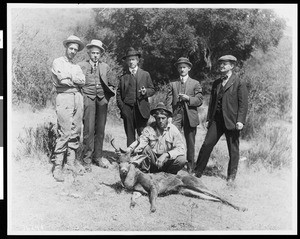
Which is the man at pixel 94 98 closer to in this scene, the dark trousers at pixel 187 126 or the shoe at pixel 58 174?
the shoe at pixel 58 174

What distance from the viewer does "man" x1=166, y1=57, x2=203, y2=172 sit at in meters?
7.10

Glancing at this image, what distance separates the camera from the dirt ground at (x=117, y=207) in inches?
241

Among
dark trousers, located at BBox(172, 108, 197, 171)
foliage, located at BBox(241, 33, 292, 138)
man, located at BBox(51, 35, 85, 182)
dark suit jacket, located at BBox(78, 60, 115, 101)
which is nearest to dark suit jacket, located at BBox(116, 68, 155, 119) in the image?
dark suit jacket, located at BBox(78, 60, 115, 101)

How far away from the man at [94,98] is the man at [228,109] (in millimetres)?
1764

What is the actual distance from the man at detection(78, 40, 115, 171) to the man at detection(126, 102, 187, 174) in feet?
3.27

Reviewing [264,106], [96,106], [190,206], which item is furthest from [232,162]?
[264,106]

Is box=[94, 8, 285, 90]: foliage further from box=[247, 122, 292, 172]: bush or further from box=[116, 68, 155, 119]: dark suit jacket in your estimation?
box=[247, 122, 292, 172]: bush

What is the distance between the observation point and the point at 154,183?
6.31m

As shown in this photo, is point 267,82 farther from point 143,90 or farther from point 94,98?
point 94,98

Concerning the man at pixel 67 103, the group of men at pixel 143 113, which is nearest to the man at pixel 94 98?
the group of men at pixel 143 113

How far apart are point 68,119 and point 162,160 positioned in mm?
1580

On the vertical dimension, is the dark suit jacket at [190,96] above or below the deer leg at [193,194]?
above

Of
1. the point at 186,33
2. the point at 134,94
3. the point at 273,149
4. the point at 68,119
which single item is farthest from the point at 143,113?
the point at 273,149

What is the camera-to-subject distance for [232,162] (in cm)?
694
